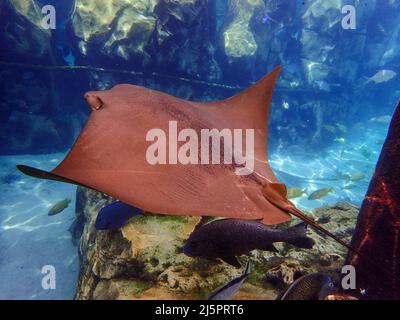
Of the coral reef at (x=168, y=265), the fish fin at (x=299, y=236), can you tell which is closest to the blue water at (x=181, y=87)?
the coral reef at (x=168, y=265)

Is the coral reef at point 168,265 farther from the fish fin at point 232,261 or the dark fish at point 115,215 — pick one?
the fish fin at point 232,261

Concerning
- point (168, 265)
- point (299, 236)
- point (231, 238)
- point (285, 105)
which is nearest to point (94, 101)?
point (231, 238)

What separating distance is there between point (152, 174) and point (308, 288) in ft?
4.90

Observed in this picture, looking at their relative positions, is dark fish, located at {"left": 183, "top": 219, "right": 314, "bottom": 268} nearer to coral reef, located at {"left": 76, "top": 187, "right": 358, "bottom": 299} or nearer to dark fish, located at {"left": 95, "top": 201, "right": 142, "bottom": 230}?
coral reef, located at {"left": 76, "top": 187, "right": 358, "bottom": 299}

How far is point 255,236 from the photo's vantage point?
8.51 ft

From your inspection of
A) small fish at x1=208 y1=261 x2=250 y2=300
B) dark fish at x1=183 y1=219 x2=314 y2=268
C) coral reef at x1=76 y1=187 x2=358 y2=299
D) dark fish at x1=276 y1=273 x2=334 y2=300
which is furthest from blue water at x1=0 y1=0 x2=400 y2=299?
dark fish at x1=276 y1=273 x2=334 y2=300

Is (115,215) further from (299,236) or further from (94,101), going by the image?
(299,236)

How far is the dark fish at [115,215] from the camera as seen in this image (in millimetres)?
3301

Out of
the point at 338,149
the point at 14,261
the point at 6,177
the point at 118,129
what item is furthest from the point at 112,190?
the point at 338,149

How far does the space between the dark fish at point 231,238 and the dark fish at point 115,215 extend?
1.02m

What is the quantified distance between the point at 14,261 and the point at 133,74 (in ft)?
23.6

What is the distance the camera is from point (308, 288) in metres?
2.13

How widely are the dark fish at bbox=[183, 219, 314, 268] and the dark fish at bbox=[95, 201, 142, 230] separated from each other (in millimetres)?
1016

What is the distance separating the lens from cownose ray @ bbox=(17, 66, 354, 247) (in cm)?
167
